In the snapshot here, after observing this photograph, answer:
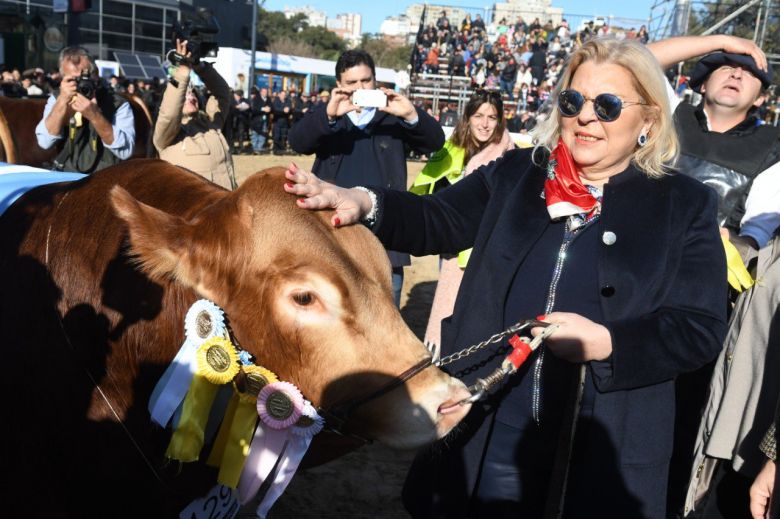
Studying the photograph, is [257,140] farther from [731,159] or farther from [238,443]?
[238,443]

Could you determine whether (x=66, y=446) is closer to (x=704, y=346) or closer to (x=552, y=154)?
(x=552, y=154)

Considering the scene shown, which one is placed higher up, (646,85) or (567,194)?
(646,85)

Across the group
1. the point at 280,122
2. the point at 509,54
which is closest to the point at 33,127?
the point at 280,122

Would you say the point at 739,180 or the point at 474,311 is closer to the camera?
the point at 474,311

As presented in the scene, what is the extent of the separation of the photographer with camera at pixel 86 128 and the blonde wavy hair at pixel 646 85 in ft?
12.3

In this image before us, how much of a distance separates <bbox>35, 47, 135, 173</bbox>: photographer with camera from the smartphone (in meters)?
1.99

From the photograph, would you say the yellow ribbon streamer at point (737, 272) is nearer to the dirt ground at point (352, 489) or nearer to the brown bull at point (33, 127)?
the dirt ground at point (352, 489)

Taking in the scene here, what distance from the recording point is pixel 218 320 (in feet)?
6.55

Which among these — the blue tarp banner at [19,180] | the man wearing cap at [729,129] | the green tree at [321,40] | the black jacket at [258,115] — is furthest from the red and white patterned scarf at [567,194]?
the green tree at [321,40]

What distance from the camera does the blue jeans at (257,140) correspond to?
20.9 metres

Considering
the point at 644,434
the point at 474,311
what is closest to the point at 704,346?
the point at 644,434

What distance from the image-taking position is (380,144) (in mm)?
4656

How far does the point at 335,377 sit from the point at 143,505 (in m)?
0.81

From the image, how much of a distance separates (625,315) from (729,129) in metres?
1.85
